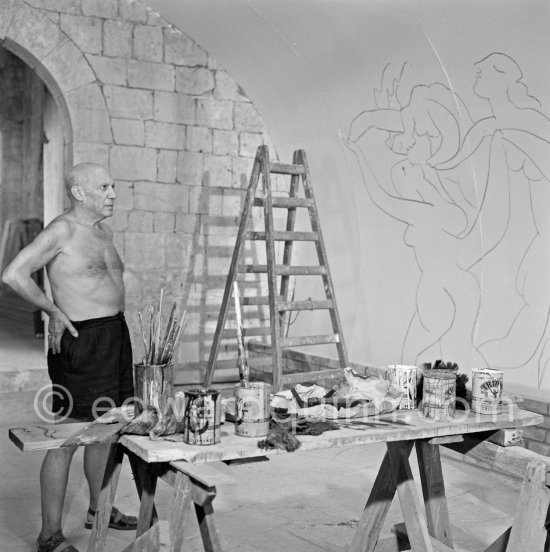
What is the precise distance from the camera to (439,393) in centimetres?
268

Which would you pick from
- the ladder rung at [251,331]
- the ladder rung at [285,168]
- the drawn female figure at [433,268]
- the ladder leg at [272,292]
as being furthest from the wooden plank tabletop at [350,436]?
the ladder rung at [251,331]

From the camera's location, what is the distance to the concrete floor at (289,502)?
3.44m

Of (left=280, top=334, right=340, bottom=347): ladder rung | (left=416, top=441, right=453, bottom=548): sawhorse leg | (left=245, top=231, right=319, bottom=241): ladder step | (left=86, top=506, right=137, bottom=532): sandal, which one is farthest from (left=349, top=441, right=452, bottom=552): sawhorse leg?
(left=245, top=231, right=319, bottom=241): ladder step

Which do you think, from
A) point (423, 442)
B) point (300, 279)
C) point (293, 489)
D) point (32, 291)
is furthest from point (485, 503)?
point (300, 279)

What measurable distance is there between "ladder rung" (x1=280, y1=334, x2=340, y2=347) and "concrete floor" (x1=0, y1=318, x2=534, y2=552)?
72 centimetres

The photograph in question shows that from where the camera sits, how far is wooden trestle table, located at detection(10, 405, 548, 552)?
2217 millimetres

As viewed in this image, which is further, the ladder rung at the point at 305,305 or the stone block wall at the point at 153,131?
the stone block wall at the point at 153,131

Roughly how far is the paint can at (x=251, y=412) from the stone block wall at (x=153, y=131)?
388 centimetres

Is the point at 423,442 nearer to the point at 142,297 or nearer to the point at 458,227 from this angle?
the point at 458,227

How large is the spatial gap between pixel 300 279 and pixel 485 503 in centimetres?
312

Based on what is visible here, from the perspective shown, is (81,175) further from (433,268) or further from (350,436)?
(433,268)

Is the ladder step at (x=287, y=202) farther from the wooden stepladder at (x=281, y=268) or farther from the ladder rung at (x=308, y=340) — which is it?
the ladder rung at (x=308, y=340)

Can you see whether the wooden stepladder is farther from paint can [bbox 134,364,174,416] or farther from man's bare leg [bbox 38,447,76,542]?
paint can [bbox 134,364,174,416]

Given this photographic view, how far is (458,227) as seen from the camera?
4910mm
